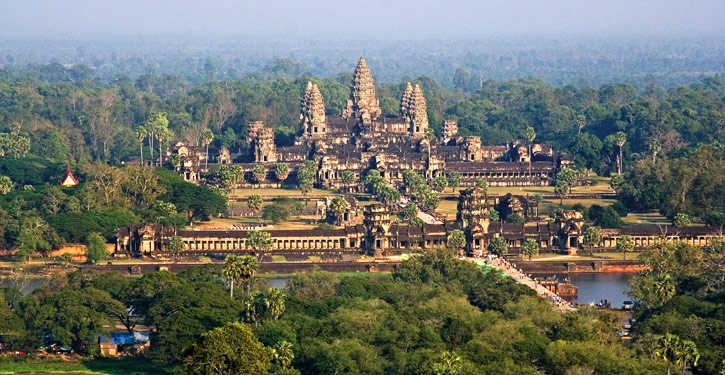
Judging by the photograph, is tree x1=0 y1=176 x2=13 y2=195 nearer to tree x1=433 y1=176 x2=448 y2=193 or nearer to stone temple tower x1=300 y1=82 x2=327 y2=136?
tree x1=433 y1=176 x2=448 y2=193

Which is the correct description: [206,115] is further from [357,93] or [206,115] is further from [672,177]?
[672,177]

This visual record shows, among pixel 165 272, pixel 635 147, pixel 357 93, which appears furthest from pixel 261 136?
pixel 165 272

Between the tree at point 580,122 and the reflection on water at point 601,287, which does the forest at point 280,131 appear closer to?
the tree at point 580,122

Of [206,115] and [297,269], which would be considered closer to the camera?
[297,269]

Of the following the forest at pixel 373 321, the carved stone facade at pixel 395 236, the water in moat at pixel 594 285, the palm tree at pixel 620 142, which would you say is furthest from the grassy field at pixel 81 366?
the palm tree at pixel 620 142

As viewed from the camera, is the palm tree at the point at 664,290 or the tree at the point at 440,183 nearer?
the palm tree at the point at 664,290

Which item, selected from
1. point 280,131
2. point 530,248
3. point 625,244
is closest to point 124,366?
Result: point 530,248
